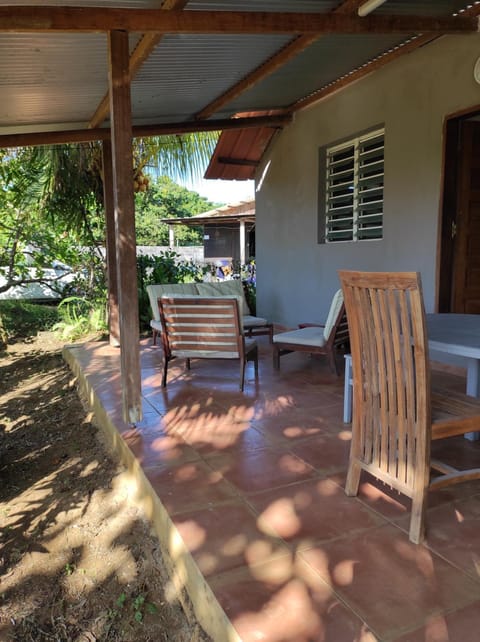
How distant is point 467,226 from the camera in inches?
182

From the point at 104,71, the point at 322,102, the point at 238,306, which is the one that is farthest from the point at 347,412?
the point at 322,102

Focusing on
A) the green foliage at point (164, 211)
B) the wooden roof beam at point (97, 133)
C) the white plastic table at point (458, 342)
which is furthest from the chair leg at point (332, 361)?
the green foliage at point (164, 211)

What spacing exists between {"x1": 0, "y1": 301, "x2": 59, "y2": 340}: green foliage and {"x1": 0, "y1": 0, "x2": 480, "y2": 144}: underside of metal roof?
454cm

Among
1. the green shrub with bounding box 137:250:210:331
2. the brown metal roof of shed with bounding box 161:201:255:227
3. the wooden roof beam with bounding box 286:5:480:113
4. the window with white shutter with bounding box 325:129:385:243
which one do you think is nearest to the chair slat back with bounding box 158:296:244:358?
the window with white shutter with bounding box 325:129:385:243

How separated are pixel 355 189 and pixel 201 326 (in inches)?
115

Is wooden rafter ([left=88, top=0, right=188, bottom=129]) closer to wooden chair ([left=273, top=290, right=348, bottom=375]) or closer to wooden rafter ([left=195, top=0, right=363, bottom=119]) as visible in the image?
wooden rafter ([left=195, top=0, right=363, bottom=119])

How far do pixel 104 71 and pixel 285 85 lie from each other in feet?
7.65

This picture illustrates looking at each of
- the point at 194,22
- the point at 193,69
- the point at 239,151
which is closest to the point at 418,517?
the point at 194,22

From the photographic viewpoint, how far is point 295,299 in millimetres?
7109

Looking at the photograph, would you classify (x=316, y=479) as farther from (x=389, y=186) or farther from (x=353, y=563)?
(x=389, y=186)

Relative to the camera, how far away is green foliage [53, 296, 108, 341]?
27.1 ft

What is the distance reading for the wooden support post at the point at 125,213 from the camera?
121 inches

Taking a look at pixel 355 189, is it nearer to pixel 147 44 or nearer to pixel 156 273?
pixel 147 44

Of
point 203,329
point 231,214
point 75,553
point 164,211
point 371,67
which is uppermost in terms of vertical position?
point 164,211
